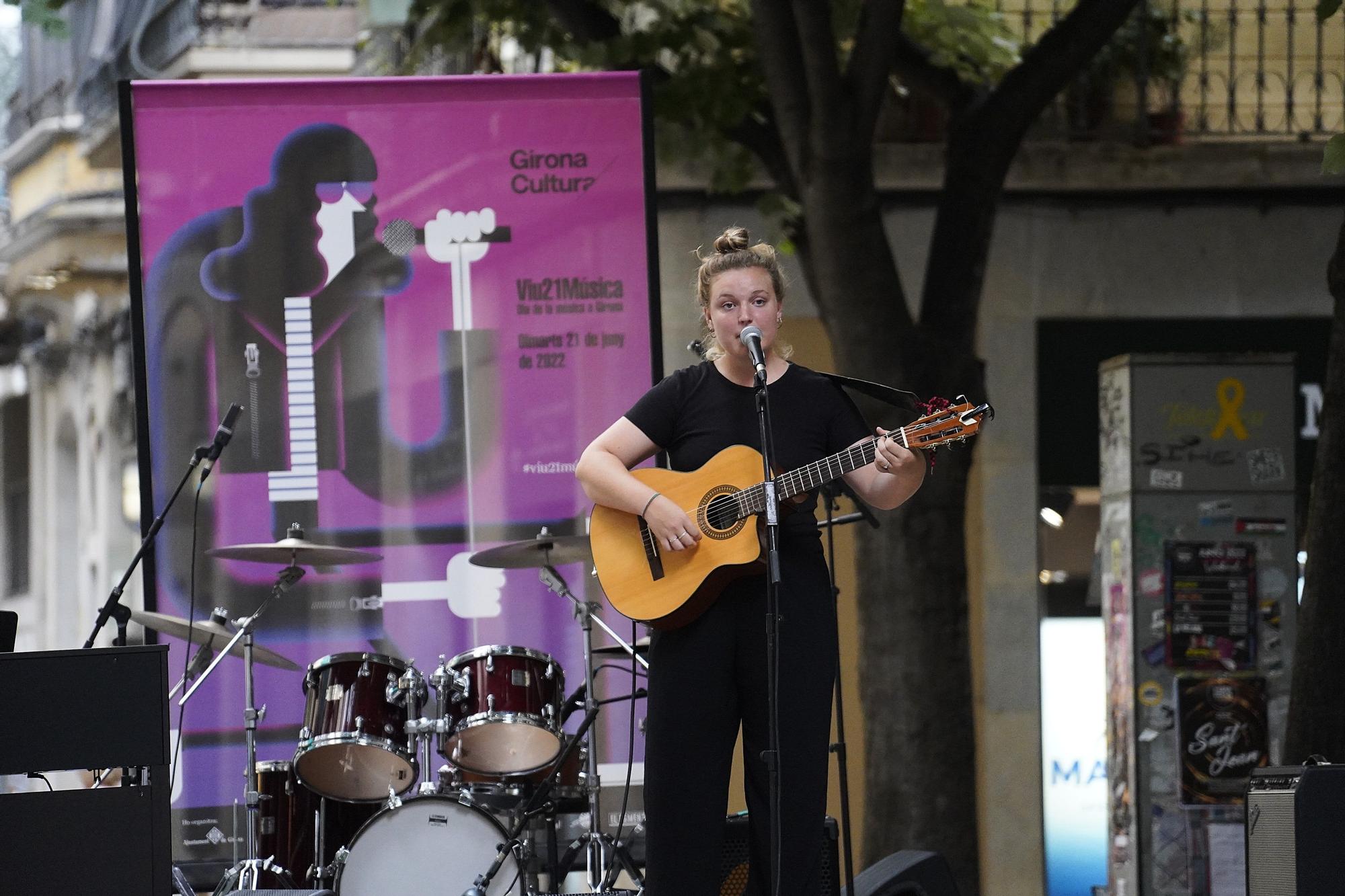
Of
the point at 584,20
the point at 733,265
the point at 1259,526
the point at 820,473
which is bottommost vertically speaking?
the point at 1259,526

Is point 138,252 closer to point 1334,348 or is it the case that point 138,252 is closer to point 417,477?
point 417,477

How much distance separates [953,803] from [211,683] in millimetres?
3072

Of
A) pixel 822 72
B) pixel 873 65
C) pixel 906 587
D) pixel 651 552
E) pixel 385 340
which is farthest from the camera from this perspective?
pixel 906 587

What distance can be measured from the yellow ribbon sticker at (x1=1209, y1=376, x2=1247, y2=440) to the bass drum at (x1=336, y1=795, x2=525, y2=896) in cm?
377

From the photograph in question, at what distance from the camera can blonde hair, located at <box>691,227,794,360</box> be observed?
4484mm

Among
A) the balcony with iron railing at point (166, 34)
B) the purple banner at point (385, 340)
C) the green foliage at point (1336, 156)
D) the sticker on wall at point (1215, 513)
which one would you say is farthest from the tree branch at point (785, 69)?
the balcony with iron railing at point (166, 34)

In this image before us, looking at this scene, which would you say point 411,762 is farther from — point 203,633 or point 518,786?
point 203,633

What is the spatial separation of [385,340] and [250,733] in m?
1.55

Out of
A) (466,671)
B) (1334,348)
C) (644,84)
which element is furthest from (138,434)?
(1334,348)

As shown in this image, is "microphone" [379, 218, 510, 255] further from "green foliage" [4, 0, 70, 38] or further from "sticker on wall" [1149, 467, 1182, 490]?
"sticker on wall" [1149, 467, 1182, 490]

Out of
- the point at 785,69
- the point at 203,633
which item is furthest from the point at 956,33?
the point at 203,633

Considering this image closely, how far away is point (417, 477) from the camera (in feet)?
21.8

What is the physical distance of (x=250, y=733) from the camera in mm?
6133

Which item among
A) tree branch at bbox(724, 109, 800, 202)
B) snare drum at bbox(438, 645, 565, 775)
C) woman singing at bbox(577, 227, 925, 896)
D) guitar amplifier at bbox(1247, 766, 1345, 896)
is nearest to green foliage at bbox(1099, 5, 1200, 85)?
tree branch at bbox(724, 109, 800, 202)
